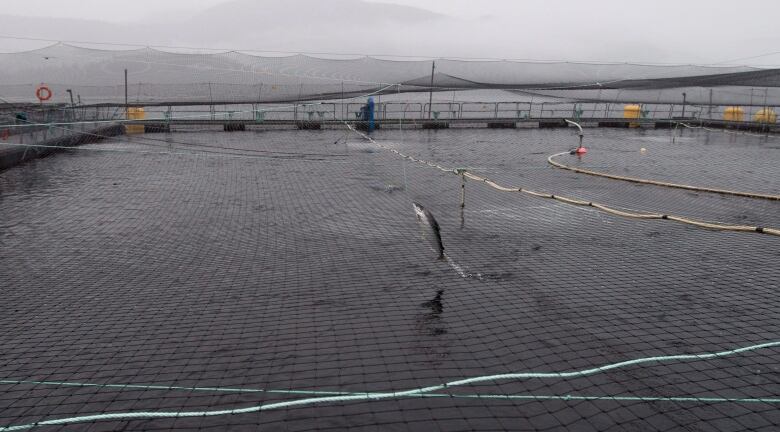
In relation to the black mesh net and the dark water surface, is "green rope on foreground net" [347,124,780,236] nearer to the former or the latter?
the black mesh net

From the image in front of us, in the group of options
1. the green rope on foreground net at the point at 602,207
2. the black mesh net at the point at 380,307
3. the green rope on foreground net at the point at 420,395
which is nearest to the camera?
the green rope on foreground net at the point at 420,395

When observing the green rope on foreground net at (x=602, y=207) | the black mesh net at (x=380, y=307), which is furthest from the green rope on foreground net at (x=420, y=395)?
the green rope on foreground net at (x=602, y=207)

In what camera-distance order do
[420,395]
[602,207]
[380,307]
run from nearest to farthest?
[420,395]
[380,307]
[602,207]

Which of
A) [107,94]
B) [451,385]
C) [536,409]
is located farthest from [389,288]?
[107,94]

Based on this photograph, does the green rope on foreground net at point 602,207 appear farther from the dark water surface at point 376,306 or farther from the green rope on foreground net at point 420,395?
the green rope on foreground net at point 420,395

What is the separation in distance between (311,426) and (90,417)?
154 centimetres

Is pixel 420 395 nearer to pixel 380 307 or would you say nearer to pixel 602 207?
pixel 380 307

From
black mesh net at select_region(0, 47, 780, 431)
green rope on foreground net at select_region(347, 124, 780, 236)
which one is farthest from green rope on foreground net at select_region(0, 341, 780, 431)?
green rope on foreground net at select_region(347, 124, 780, 236)

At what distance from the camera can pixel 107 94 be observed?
100ft

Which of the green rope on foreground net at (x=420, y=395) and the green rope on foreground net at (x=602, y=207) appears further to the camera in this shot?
the green rope on foreground net at (x=602, y=207)

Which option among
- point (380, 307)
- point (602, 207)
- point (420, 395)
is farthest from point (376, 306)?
point (602, 207)

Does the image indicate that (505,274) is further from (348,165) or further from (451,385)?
(348,165)

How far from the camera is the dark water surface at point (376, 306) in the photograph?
4.36 m

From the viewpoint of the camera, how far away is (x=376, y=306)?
6273mm
